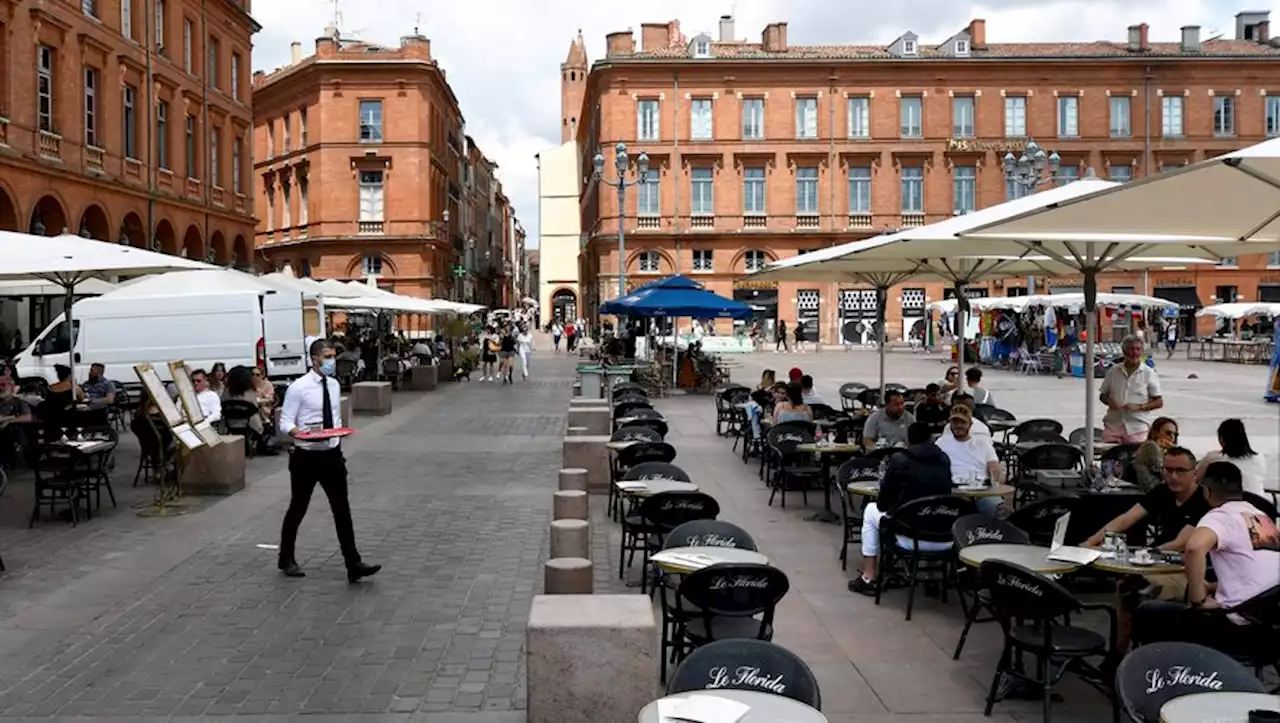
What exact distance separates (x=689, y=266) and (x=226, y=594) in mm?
52610

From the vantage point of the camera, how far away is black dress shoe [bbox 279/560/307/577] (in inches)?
362

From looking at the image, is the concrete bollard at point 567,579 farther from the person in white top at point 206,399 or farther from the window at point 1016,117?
the window at point 1016,117

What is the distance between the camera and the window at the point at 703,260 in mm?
60469

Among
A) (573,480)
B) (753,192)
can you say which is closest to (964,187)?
(753,192)

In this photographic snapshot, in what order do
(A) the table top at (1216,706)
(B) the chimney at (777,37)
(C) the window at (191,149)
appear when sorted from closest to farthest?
(A) the table top at (1216,706) < (C) the window at (191,149) < (B) the chimney at (777,37)

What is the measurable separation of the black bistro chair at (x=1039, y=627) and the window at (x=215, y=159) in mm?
38503

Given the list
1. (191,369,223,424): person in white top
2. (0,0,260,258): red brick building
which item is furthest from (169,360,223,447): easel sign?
(0,0,260,258): red brick building

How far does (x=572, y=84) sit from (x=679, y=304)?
102 meters

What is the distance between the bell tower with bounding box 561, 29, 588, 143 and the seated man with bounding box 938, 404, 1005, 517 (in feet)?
374

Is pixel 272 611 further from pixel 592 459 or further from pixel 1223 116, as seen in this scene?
pixel 1223 116

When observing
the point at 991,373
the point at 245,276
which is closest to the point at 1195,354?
the point at 991,373

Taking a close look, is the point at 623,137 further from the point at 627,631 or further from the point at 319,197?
the point at 627,631

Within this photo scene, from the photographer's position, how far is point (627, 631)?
17.4ft

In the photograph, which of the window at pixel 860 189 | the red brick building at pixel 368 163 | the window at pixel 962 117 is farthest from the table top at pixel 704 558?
the window at pixel 962 117
